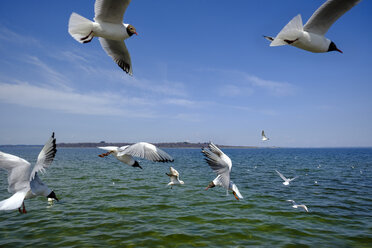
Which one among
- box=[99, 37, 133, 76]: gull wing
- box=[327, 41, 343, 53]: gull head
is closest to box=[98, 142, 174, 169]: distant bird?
box=[99, 37, 133, 76]: gull wing

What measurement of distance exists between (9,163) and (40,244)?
2.68 m

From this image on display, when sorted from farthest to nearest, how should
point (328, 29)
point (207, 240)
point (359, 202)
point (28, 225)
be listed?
1. point (359, 202)
2. point (28, 225)
3. point (207, 240)
4. point (328, 29)

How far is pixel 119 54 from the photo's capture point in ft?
21.2

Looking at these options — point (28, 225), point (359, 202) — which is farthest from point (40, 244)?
point (359, 202)

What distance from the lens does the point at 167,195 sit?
478 inches

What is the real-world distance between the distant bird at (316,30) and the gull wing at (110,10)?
282 centimetres

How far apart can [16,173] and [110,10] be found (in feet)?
12.6

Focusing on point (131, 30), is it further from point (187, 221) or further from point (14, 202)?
point (187, 221)

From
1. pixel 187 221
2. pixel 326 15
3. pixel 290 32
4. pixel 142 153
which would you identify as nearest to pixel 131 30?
pixel 142 153

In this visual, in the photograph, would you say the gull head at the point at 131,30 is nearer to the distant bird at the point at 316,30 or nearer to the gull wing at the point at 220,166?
the distant bird at the point at 316,30

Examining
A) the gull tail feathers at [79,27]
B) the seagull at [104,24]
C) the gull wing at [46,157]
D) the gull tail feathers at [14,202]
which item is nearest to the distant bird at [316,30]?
the seagull at [104,24]

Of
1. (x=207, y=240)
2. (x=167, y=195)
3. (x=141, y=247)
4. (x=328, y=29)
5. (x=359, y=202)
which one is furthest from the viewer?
(x=167, y=195)

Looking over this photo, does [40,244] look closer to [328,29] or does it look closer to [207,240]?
[207,240]

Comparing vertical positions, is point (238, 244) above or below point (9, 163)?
below
